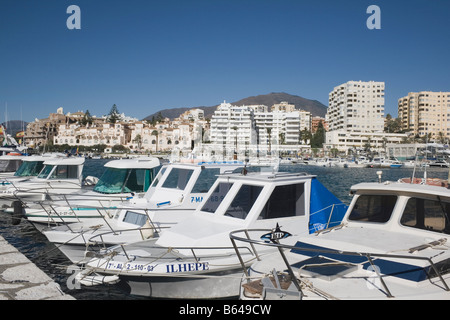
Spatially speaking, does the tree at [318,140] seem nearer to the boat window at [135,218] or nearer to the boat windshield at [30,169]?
the boat windshield at [30,169]

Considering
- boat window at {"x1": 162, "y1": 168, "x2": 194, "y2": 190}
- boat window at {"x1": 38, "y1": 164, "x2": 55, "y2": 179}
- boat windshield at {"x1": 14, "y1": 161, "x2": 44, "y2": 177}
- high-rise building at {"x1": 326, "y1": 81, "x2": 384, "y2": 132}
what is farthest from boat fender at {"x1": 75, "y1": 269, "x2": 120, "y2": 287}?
high-rise building at {"x1": 326, "y1": 81, "x2": 384, "y2": 132}

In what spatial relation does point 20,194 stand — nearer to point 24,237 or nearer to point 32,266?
point 24,237

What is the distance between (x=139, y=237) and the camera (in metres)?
11.3

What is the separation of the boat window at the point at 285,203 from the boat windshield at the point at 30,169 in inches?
758

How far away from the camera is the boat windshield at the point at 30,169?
942 inches

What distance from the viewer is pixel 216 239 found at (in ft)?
28.4

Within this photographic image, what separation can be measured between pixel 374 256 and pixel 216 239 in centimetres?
370

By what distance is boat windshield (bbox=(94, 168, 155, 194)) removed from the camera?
17.2 meters

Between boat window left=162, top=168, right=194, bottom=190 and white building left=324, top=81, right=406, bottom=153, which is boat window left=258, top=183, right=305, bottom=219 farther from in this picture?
white building left=324, top=81, right=406, bottom=153

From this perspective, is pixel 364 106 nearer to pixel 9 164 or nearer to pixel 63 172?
pixel 9 164

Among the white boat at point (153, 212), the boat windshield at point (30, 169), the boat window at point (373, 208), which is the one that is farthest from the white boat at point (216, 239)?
the boat windshield at point (30, 169)

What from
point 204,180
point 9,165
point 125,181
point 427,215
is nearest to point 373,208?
point 427,215

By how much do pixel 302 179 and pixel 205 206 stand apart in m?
2.81

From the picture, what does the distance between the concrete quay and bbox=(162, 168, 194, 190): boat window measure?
6783 mm
